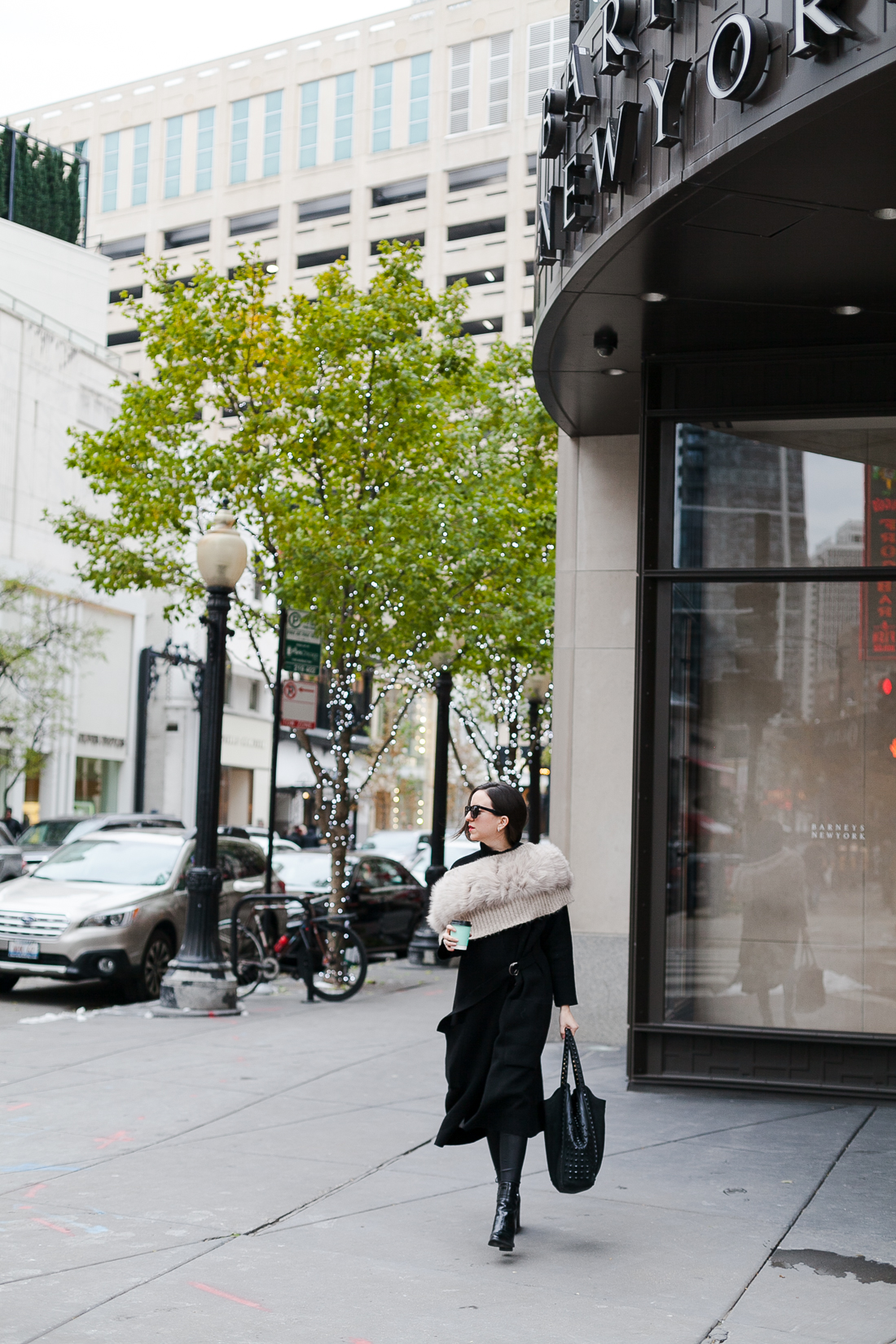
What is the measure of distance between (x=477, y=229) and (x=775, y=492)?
2271 inches

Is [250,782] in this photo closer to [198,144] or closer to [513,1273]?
[198,144]

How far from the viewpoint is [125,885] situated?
555 inches

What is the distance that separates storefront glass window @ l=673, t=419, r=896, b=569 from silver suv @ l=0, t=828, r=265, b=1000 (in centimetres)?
697

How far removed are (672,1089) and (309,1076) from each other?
2.37 meters

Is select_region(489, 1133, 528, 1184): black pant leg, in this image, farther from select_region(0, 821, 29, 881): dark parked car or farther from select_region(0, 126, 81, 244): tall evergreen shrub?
select_region(0, 126, 81, 244): tall evergreen shrub

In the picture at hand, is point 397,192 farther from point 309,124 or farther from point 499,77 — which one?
point 499,77

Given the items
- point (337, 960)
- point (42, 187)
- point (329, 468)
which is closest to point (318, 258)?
point (42, 187)

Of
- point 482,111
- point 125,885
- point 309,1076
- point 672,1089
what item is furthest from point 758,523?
point 482,111

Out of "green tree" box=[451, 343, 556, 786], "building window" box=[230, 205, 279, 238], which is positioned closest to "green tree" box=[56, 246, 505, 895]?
"green tree" box=[451, 343, 556, 786]

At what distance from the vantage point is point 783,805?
903 cm

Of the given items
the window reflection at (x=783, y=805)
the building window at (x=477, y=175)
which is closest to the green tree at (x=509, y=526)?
the window reflection at (x=783, y=805)

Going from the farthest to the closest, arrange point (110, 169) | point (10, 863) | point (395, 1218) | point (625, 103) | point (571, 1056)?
point (110, 169)
point (10, 863)
point (625, 103)
point (395, 1218)
point (571, 1056)

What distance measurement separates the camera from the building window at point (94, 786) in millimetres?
44938

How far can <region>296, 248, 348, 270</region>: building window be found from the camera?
218 ft
